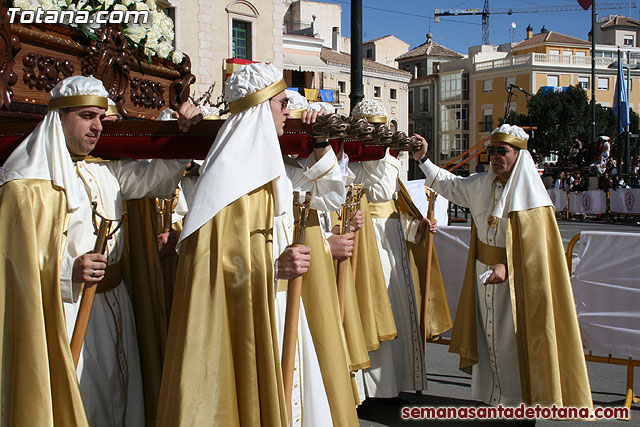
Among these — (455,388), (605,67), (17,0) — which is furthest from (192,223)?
(605,67)

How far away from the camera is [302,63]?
35.4 metres

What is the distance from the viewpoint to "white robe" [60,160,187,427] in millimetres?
3646

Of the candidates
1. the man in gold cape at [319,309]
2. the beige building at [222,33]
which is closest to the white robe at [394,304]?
the man in gold cape at [319,309]

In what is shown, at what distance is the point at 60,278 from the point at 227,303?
0.82 meters

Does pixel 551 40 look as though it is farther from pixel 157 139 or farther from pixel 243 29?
pixel 157 139

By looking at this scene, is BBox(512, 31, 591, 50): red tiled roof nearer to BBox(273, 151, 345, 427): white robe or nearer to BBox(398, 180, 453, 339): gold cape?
BBox(398, 180, 453, 339): gold cape

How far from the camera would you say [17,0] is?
4.07 meters

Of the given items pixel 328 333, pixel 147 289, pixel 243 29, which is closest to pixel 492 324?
pixel 328 333

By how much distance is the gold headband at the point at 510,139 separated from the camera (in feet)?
17.9

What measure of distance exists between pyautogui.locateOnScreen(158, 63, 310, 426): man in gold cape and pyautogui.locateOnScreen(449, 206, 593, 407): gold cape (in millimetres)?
2488

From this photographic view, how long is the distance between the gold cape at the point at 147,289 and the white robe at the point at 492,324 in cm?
259

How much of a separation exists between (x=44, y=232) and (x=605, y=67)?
65.8 meters

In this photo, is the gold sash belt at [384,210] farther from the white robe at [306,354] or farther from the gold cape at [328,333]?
the white robe at [306,354]

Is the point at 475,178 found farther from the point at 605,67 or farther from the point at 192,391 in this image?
the point at 605,67
